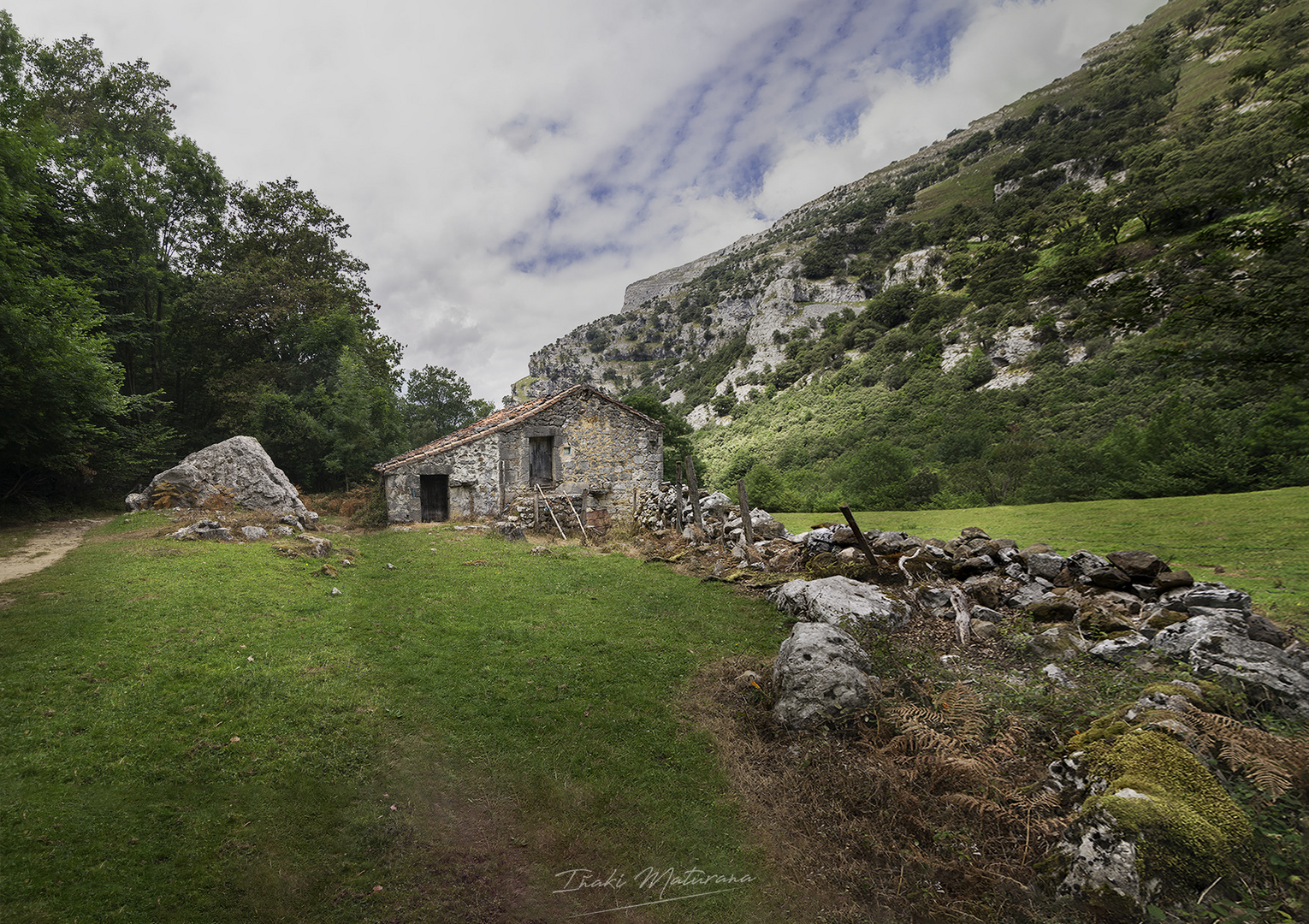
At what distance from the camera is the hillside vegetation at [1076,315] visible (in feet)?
17.9

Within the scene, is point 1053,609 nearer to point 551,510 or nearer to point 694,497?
point 694,497

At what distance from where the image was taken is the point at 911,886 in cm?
367

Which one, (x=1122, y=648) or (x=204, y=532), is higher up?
(x=204, y=532)

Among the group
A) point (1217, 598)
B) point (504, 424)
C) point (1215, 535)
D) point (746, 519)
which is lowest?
point (1217, 598)

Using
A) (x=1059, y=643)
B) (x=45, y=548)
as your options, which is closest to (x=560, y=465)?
(x=45, y=548)

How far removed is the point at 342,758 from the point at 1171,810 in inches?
279

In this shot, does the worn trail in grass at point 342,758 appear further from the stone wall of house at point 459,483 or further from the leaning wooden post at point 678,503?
the stone wall of house at point 459,483

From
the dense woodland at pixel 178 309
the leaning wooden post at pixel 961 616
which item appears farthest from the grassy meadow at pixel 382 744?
the dense woodland at pixel 178 309

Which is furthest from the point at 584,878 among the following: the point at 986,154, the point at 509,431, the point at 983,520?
the point at 986,154

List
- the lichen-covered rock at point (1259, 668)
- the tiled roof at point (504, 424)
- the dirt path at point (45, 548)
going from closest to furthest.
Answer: the lichen-covered rock at point (1259, 668) < the dirt path at point (45, 548) < the tiled roof at point (504, 424)

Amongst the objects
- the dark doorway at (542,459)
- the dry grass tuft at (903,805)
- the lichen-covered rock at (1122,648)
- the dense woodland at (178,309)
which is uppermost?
the dense woodland at (178,309)

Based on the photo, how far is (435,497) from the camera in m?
20.4

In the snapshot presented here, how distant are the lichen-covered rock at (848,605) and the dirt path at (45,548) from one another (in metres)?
15.3

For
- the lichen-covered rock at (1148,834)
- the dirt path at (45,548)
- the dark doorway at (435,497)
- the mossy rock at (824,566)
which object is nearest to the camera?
the lichen-covered rock at (1148,834)
